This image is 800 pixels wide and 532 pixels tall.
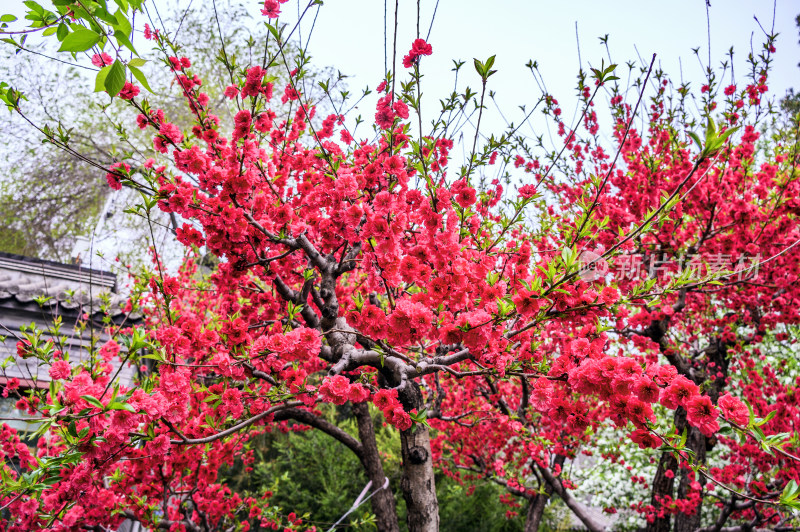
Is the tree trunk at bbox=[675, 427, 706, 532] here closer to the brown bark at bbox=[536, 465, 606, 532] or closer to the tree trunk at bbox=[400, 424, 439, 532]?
the brown bark at bbox=[536, 465, 606, 532]

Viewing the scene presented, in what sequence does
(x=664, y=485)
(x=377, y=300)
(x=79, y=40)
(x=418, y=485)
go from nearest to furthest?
(x=79, y=40)
(x=418, y=485)
(x=377, y=300)
(x=664, y=485)

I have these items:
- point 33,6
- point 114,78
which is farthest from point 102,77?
point 33,6

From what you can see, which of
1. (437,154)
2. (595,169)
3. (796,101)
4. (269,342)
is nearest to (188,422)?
(269,342)

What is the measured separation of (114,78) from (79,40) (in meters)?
0.11

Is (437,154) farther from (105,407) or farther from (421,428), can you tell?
(105,407)

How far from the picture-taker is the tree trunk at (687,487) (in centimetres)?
514

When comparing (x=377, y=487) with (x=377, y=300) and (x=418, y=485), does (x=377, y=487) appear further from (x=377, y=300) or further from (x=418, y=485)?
(x=377, y=300)

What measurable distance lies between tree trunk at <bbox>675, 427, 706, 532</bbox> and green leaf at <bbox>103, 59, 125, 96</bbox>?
6366 mm

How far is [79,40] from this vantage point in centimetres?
105

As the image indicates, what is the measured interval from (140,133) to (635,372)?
1388 centimetres

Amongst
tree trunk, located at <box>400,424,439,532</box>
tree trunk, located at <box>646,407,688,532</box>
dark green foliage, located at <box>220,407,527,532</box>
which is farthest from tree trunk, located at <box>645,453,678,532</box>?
tree trunk, located at <box>400,424,439,532</box>

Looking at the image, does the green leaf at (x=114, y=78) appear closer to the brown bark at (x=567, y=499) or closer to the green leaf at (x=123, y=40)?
the green leaf at (x=123, y=40)

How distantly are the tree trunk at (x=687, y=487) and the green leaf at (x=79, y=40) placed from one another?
6.46m

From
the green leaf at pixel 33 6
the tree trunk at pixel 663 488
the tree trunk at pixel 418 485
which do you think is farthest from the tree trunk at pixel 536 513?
the green leaf at pixel 33 6
